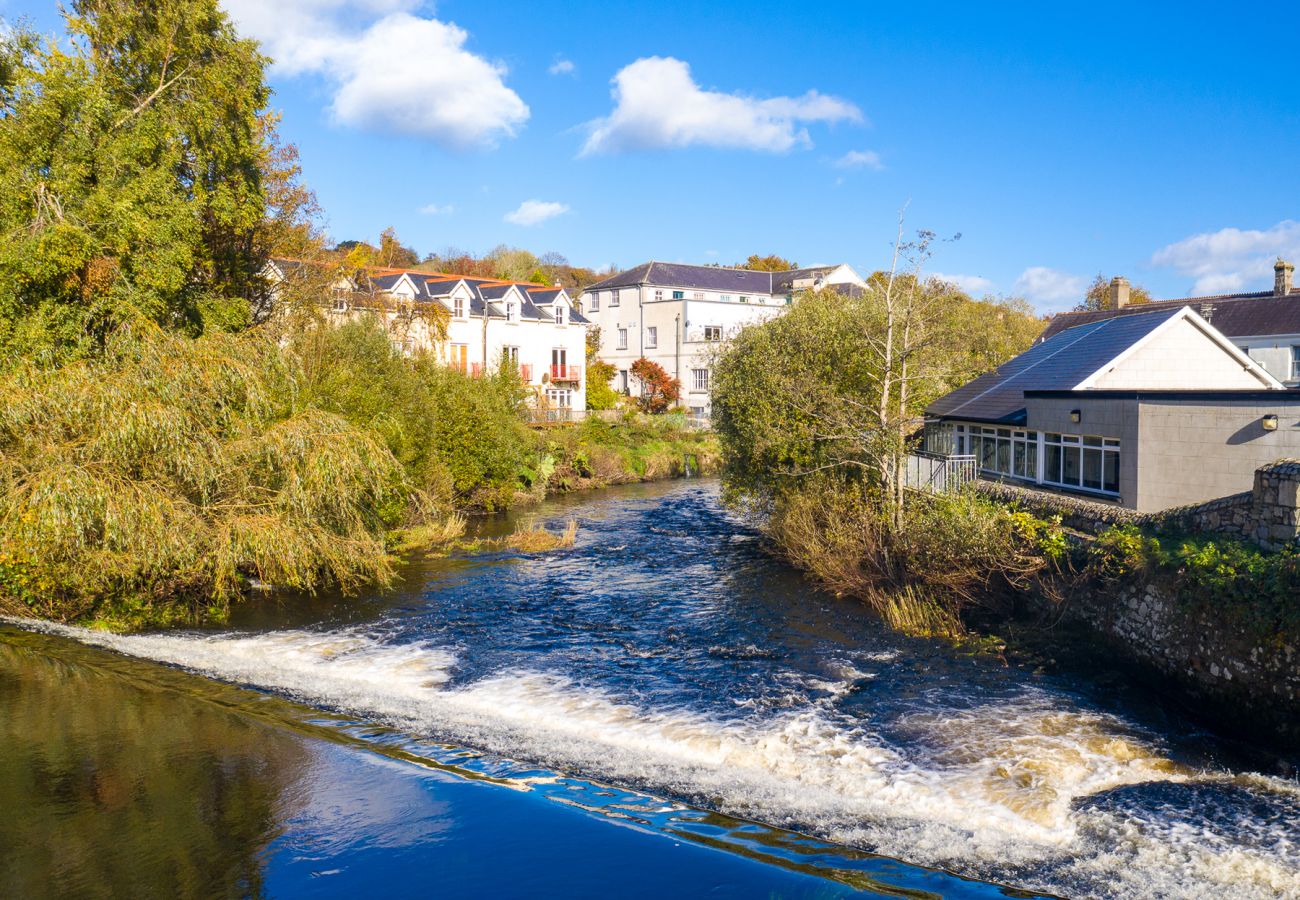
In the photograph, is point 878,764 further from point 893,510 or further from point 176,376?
point 176,376

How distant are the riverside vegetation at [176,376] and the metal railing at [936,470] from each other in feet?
36.5

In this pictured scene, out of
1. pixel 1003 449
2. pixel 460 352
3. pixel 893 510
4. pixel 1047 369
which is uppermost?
pixel 460 352

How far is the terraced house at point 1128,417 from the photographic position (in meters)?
17.2

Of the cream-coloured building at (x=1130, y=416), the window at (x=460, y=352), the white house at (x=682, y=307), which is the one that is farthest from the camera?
the white house at (x=682, y=307)

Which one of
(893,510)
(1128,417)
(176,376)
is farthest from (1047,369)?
(176,376)

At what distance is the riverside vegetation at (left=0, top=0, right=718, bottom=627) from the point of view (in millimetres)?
17312

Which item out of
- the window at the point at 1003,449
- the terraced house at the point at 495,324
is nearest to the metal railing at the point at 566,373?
the terraced house at the point at 495,324

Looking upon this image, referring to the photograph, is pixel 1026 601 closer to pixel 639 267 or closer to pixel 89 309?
pixel 89 309

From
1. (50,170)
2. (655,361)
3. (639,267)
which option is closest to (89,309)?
(50,170)

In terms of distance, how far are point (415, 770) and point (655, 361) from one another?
5675cm

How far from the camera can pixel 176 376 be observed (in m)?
18.6

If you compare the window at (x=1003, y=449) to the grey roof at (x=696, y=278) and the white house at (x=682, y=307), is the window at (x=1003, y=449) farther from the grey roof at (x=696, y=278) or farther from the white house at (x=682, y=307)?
the grey roof at (x=696, y=278)

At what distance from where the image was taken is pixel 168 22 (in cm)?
2673

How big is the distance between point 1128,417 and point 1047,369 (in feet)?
24.4
